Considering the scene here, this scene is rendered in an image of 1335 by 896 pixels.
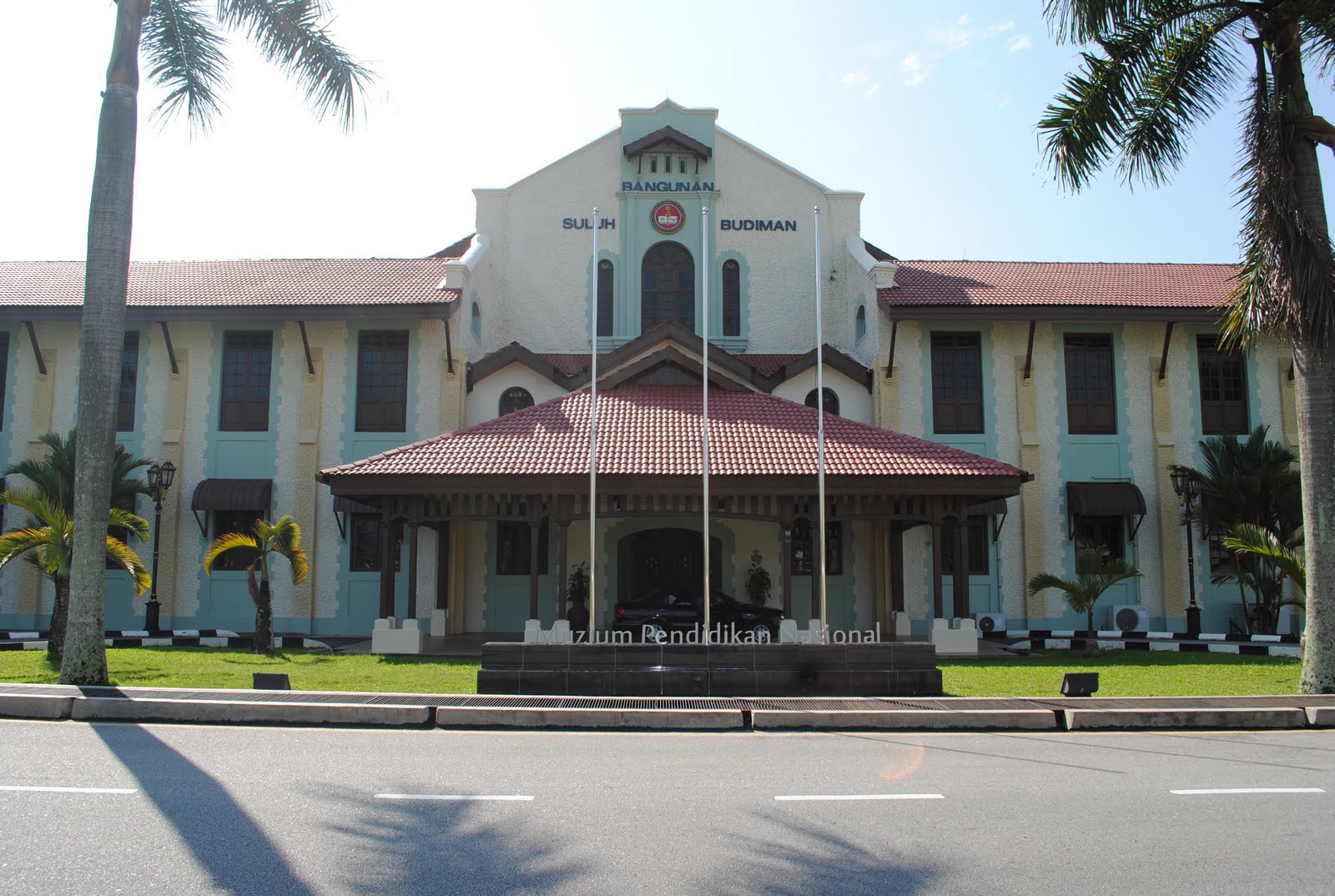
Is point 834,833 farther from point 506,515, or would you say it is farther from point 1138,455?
point 1138,455

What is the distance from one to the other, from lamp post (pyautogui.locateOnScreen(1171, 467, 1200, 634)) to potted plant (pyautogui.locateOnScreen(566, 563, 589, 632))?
40.2 feet

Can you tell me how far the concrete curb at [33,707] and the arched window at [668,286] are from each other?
17.5 metres

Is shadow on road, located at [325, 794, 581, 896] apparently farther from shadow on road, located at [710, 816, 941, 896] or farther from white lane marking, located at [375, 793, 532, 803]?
shadow on road, located at [710, 816, 941, 896]

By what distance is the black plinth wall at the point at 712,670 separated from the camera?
11469mm

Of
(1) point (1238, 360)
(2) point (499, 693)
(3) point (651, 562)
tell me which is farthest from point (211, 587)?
(1) point (1238, 360)

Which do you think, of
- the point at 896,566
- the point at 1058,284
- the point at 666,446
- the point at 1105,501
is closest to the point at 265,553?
the point at 666,446

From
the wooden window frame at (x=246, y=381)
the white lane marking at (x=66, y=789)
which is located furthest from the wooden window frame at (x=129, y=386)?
the white lane marking at (x=66, y=789)

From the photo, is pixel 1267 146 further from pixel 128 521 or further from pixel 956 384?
pixel 128 521

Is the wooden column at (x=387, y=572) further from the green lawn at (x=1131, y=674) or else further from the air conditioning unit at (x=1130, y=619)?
the air conditioning unit at (x=1130, y=619)

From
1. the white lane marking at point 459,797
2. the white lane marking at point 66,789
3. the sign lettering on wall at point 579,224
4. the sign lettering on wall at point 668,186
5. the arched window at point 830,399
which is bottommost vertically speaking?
the white lane marking at point 459,797

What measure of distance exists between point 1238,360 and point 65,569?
956 inches

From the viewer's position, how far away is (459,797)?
6.80 meters

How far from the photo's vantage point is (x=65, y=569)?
50.0 feet

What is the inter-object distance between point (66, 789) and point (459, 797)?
8.71 ft
